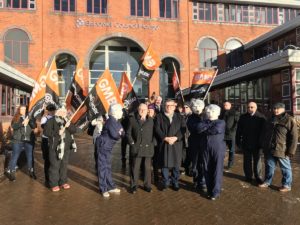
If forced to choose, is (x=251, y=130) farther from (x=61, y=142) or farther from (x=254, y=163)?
(x=61, y=142)

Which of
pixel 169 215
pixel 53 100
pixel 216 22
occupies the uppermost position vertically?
pixel 216 22

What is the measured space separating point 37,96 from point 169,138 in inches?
130

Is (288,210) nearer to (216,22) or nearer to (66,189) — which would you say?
(66,189)

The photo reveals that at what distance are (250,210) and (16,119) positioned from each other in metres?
5.39

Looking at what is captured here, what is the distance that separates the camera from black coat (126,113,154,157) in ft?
19.8

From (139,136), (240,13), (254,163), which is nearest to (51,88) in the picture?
(139,136)

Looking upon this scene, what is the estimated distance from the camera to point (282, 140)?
5945 mm

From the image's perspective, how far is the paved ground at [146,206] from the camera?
466 centimetres

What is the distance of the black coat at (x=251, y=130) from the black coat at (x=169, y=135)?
5.04 feet

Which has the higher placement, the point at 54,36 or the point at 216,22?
the point at 216,22

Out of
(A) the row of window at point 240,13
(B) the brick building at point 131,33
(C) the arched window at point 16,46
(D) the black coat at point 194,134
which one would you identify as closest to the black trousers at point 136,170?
(D) the black coat at point 194,134

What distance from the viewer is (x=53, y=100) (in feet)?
23.5

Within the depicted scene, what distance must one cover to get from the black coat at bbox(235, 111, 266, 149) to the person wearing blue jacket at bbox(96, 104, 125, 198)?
9.08ft

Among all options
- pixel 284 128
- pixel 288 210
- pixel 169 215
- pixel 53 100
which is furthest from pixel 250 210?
pixel 53 100
